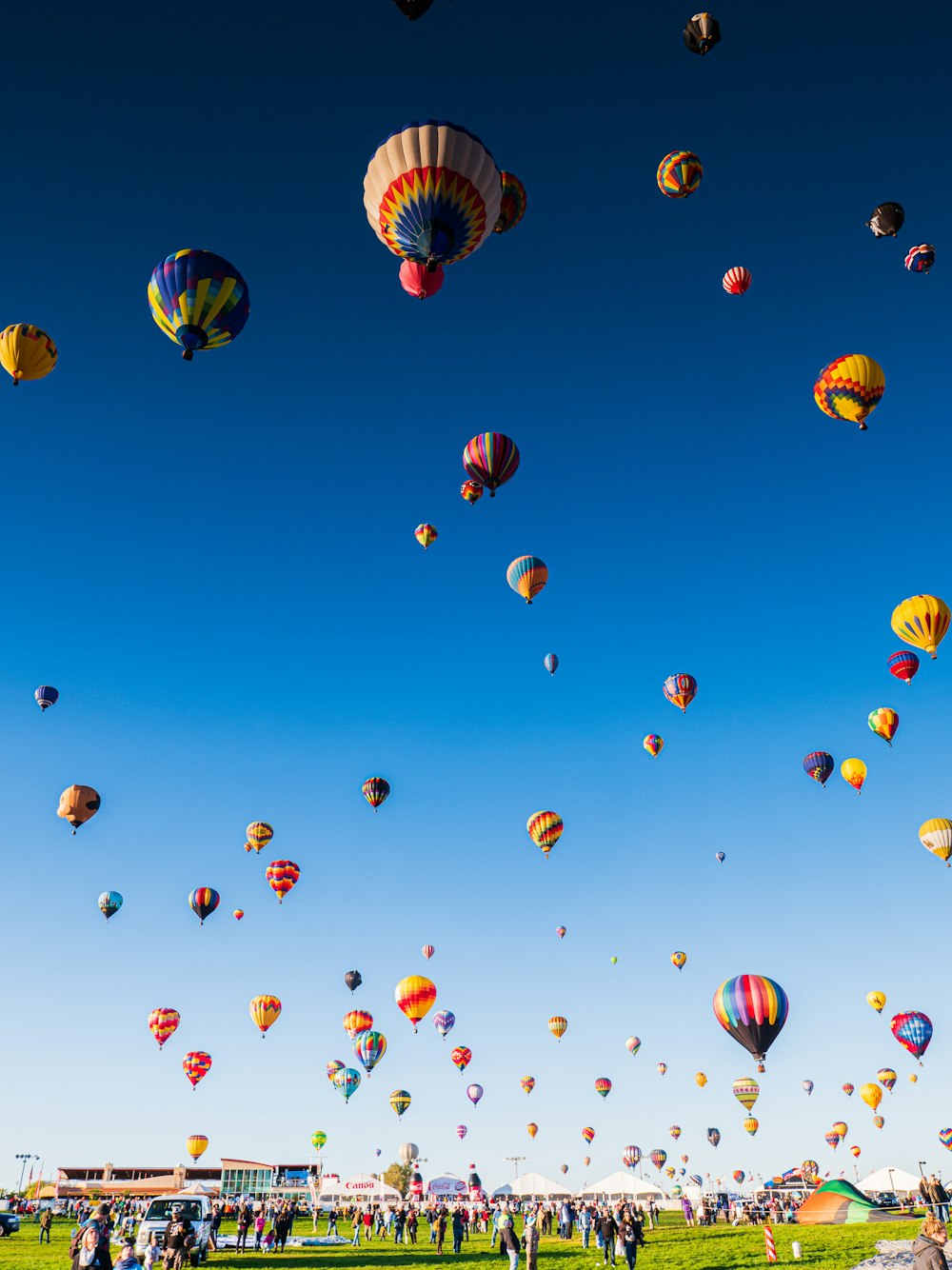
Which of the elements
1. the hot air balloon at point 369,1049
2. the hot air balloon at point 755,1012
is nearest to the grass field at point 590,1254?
the hot air balloon at point 755,1012

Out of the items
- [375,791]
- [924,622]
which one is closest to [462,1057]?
[375,791]

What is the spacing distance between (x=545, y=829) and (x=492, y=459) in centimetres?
1839

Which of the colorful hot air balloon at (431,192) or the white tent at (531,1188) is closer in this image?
the colorful hot air balloon at (431,192)

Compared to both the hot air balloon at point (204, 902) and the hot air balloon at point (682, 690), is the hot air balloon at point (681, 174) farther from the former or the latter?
the hot air balloon at point (204, 902)

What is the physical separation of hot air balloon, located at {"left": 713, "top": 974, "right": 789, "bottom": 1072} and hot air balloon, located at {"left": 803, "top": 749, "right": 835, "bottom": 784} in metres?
14.5

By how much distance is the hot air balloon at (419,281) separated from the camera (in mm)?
21000

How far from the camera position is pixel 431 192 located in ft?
53.0

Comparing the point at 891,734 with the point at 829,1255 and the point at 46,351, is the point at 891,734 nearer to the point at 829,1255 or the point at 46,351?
the point at 829,1255

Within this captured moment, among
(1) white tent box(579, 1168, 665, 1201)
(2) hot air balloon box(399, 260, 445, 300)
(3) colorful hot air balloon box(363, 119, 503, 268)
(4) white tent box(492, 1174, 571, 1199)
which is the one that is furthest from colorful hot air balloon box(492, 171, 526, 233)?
(4) white tent box(492, 1174, 571, 1199)

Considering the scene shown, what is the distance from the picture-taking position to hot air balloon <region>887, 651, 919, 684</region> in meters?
32.8

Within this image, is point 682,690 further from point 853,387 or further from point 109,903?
point 109,903

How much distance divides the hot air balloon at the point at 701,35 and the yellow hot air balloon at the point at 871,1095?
58200 millimetres

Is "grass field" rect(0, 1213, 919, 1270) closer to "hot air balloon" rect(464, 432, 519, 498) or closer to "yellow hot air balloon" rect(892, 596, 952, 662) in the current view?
"yellow hot air balloon" rect(892, 596, 952, 662)

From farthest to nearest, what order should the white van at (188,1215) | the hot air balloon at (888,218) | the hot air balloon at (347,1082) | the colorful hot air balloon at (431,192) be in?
the hot air balloon at (347,1082)
the hot air balloon at (888,218)
the white van at (188,1215)
the colorful hot air balloon at (431,192)
